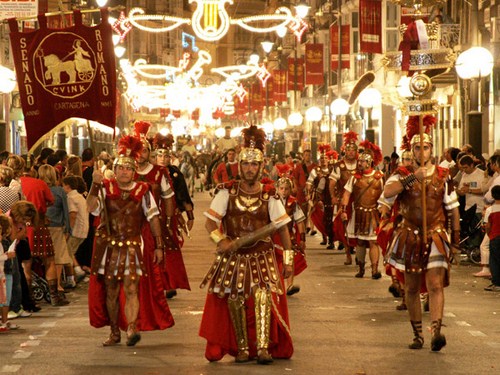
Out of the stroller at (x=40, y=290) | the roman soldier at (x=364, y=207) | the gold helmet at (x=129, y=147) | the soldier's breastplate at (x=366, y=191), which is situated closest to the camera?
the gold helmet at (x=129, y=147)

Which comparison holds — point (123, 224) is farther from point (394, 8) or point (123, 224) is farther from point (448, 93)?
point (394, 8)

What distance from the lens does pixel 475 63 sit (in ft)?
77.8

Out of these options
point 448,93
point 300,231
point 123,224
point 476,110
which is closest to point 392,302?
point 300,231

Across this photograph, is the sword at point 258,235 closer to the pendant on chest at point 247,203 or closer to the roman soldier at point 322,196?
the pendant on chest at point 247,203

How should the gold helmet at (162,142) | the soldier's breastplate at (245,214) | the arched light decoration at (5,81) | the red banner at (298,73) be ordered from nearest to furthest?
the soldier's breastplate at (245,214), the gold helmet at (162,142), the arched light decoration at (5,81), the red banner at (298,73)

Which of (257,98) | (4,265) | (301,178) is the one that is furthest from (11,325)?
(257,98)

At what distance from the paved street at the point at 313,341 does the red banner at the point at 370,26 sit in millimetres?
20622

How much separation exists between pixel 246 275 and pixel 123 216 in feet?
5.41

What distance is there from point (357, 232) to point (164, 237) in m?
3.97

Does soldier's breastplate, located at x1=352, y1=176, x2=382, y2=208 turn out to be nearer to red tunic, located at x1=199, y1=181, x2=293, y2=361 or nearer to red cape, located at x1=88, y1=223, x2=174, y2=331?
red cape, located at x1=88, y1=223, x2=174, y2=331

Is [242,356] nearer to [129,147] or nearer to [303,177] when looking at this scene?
[129,147]

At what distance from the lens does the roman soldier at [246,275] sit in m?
10.6

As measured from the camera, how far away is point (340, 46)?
1560 inches

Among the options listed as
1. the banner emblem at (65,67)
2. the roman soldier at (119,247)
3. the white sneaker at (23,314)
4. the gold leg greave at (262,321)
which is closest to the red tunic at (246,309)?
the gold leg greave at (262,321)
